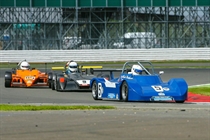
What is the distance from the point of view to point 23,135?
38.1ft

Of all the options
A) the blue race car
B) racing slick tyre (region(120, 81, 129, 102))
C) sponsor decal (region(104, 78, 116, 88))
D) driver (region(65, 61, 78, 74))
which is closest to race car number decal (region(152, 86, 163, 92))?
the blue race car

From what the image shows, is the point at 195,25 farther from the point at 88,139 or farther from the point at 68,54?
the point at 88,139

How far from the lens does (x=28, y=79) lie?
26.6 m

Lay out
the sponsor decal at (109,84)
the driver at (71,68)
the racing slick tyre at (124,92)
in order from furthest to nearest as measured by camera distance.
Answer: the driver at (71,68), the sponsor decal at (109,84), the racing slick tyre at (124,92)

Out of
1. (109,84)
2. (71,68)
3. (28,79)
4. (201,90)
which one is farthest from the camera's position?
(28,79)

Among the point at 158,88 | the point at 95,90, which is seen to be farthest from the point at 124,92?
the point at 95,90

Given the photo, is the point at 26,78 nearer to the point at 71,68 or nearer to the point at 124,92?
the point at 71,68

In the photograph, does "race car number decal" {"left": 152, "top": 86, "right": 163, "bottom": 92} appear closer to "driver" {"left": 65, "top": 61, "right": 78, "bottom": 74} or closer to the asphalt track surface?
the asphalt track surface

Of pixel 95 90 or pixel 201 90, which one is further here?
pixel 201 90

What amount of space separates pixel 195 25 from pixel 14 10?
13061 millimetres

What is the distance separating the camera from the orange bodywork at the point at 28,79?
2662 centimetres

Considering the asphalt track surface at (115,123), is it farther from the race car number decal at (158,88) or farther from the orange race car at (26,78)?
the orange race car at (26,78)

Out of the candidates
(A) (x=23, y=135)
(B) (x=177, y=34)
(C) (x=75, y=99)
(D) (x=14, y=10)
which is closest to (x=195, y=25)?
(B) (x=177, y=34)

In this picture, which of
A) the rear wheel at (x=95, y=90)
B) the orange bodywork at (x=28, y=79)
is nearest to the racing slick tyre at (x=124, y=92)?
the rear wheel at (x=95, y=90)
